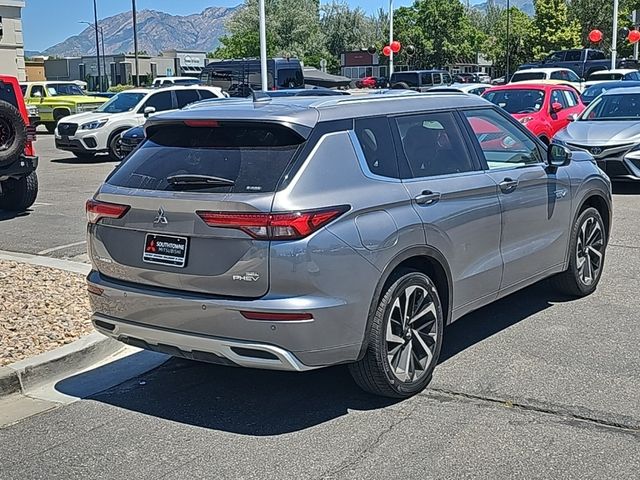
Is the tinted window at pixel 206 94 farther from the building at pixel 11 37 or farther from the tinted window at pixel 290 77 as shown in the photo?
the building at pixel 11 37

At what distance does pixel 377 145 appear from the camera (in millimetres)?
5141

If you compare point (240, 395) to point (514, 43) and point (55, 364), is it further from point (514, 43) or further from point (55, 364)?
point (514, 43)

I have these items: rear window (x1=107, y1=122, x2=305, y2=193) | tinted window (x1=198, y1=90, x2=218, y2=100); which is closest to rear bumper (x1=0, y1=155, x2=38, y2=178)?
rear window (x1=107, y1=122, x2=305, y2=193)

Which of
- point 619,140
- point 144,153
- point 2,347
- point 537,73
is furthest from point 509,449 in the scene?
point 537,73

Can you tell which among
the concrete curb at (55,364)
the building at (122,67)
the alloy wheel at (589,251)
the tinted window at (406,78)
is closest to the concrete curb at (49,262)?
the concrete curb at (55,364)

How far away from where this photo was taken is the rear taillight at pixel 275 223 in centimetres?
445

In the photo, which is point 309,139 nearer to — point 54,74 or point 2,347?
point 2,347

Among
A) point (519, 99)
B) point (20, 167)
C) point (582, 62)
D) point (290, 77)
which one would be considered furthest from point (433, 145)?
point (582, 62)

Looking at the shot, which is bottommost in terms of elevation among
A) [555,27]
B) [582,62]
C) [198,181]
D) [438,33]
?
[198,181]

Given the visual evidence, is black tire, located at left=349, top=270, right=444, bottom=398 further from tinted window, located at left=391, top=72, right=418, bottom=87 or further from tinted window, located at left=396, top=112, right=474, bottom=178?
tinted window, located at left=391, top=72, right=418, bottom=87

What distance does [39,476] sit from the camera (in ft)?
14.2

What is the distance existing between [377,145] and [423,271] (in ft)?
2.82

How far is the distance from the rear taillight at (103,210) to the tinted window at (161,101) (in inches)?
641

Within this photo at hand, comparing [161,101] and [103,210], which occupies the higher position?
[161,101]
